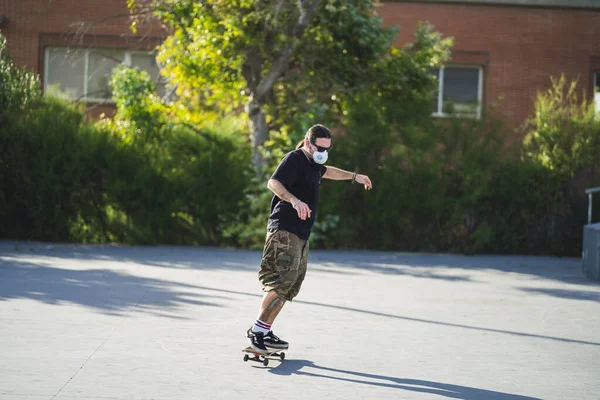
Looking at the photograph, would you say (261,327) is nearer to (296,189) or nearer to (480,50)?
(296,189)

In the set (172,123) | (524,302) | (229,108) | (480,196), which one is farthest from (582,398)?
(229,108)

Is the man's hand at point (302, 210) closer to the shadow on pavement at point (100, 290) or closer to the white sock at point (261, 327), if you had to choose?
the white sock at point (261, 327)

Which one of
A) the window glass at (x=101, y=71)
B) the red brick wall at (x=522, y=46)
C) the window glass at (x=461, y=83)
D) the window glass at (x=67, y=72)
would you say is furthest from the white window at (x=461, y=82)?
the window glass at (x=67, y=72)

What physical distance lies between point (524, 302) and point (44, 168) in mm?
10121

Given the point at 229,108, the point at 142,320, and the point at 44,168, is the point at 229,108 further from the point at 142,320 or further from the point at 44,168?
the point at 142,320

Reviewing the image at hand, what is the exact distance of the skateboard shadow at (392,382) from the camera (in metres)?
6.05

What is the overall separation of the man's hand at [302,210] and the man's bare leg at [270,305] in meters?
0.74

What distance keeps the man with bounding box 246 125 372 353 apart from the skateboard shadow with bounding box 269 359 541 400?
30 cm

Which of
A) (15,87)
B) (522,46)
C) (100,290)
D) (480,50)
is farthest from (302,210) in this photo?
(522,46)

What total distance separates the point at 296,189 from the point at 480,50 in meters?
19.2

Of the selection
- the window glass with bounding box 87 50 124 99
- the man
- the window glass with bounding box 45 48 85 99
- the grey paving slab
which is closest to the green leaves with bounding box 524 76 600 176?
the grey paving slab

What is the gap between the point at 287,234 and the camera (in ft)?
23.3

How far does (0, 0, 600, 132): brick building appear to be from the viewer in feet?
81.1

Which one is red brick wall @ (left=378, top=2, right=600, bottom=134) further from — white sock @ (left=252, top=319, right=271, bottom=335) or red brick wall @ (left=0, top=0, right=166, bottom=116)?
white sock @ (left=252, top=319, right=271, bottom=335)
